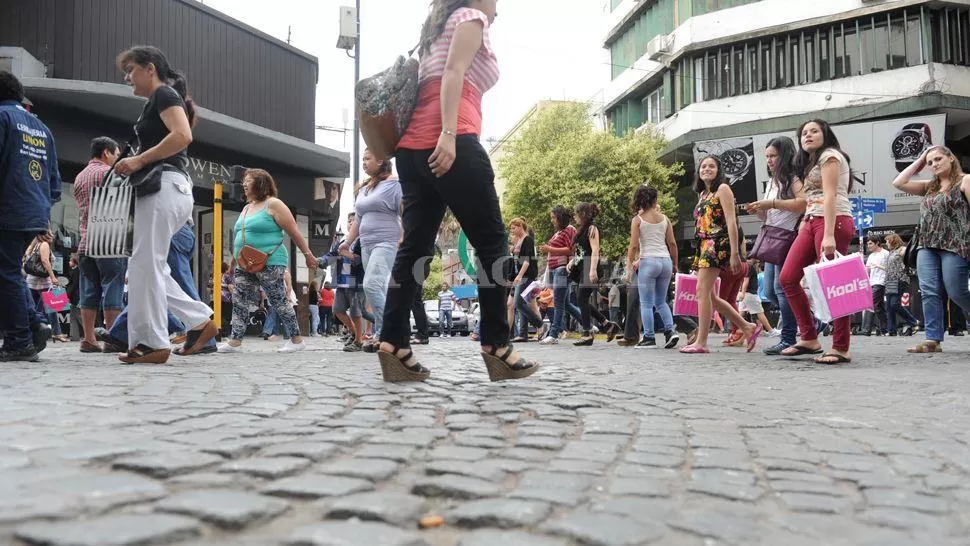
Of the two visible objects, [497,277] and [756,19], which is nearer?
[497,277]

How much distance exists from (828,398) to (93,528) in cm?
357

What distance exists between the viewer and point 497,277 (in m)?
4.09

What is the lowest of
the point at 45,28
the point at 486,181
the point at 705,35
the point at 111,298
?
the point at 111,298

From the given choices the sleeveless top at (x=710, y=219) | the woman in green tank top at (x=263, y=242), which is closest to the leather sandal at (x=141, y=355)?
the woman in green tank top at (x=263, y=242)

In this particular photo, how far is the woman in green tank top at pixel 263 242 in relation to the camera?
311 inches

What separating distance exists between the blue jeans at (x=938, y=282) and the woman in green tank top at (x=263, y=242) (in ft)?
18.9

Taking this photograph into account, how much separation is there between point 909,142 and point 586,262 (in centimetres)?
2116

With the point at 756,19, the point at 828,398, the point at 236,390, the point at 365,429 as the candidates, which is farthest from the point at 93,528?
the point at 756,19

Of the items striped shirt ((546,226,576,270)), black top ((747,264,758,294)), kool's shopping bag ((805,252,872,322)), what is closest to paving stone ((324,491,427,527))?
kool's shopping bag ((805,252,872,322))

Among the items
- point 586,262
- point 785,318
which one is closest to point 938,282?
point 785,318

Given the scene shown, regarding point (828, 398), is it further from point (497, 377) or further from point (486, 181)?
point (486, 181)

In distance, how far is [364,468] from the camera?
2027mm

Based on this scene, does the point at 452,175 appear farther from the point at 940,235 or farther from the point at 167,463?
the point at 940,235

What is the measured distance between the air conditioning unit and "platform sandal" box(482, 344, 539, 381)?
3059cm
